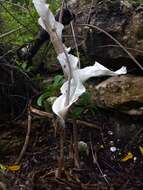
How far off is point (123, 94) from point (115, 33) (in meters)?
0.30

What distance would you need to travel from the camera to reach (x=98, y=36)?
6.93 ft

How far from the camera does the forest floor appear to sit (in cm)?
177

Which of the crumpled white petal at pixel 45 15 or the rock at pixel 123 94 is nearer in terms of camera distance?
the crumpled white petal at pixel 45 15

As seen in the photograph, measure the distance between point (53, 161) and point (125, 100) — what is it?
1.37 feet

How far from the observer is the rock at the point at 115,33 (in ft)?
6.64

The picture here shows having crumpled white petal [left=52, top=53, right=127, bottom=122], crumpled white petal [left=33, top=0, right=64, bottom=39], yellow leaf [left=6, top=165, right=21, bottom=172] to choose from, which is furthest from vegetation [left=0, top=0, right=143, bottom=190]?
crumpled white petal [left=33, top=0, right=64, bottom=39]

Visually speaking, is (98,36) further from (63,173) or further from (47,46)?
(63,173)

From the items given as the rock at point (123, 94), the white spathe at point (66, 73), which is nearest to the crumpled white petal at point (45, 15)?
the white spathe at point (66, 73)

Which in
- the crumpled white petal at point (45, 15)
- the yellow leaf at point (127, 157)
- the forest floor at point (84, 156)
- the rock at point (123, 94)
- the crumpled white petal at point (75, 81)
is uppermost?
the crumpled white petal at point (45, 15)

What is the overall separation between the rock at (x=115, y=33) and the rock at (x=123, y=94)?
0.09 metres

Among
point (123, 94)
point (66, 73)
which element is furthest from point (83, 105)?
point (66, 73)

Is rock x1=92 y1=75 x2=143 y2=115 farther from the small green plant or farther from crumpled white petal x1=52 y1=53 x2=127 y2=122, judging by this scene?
crumpled white petal x1=52 y1=53 x2=127 y2=122

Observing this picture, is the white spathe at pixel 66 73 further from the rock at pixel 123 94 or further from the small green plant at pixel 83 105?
the rock at pixel 123 94

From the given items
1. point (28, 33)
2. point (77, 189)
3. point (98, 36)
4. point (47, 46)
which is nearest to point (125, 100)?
point (98, 36)
